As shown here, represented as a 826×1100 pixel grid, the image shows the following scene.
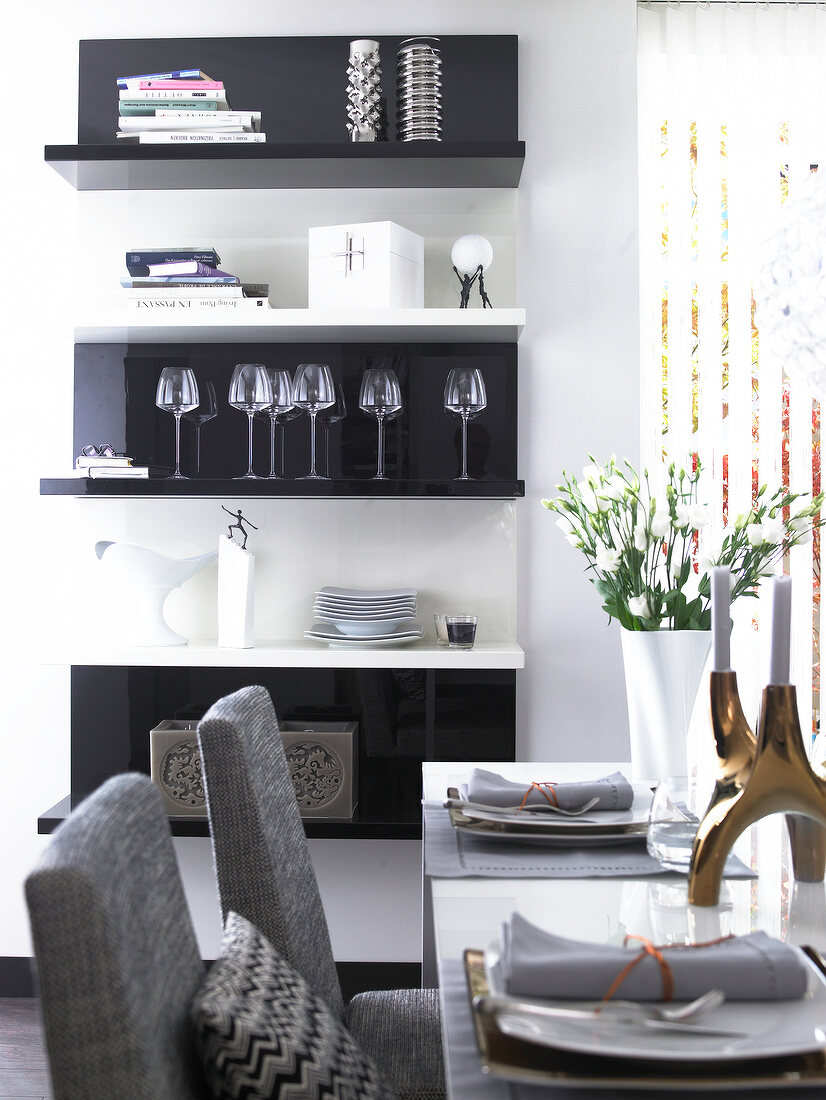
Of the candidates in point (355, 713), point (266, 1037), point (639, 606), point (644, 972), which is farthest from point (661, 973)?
point (355, 713)

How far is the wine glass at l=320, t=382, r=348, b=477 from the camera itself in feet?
8.93

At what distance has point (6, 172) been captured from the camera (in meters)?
2.85

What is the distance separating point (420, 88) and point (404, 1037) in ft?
7.17

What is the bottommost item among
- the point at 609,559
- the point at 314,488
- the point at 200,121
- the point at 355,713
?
the point at 355,713

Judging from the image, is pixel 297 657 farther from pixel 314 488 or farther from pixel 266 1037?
pixel 266 1037

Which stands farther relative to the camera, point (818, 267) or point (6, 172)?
point (6, 172)

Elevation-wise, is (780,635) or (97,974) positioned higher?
(780,635)

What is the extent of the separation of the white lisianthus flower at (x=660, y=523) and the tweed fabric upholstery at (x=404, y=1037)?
79cm

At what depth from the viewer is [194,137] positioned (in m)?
2.58

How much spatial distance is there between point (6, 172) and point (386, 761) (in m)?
1.92

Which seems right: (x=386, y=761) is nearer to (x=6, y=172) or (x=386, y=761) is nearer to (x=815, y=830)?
(x=815, y=830)

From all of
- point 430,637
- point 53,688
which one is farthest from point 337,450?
point 53,688

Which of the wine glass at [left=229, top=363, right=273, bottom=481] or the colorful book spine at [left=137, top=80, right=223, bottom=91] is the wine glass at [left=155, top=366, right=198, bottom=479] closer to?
the wine glass at [left=229, top=363, right=273, bottom=481]

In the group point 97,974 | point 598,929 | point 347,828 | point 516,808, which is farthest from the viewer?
point 347,828
